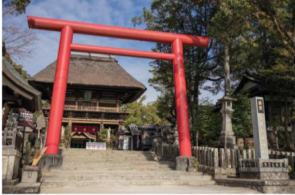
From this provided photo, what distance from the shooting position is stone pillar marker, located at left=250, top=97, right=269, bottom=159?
733 centimetres

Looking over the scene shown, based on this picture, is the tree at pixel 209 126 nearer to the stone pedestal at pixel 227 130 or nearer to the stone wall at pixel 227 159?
the stone pedestal at pixel 227 130

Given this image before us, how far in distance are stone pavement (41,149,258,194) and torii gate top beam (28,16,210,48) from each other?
209 inches

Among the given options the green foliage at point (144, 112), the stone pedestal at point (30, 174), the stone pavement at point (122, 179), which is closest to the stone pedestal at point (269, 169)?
the stone pavement at point (122, 179)

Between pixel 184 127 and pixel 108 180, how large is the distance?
13.2 feet

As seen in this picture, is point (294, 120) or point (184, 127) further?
point (184, 127)

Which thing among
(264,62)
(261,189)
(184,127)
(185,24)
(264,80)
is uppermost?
(185,24)

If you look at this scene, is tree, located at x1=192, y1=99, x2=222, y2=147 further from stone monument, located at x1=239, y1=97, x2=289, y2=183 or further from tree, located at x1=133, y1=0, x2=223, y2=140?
stone monument, located at x1=239, y1=97, x2=289, y2=183

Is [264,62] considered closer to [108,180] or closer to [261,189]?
[261,189]

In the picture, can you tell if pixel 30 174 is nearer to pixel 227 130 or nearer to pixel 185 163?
pixel 185 163

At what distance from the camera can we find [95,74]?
20.3 m

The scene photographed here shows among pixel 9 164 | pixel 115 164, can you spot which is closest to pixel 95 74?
pixel 115 164

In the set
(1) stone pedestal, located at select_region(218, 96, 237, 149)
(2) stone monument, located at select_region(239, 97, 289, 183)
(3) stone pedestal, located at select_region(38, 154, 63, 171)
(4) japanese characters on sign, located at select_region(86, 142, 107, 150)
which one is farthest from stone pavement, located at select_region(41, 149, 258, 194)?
(4) japanese characters on sign, located at select_region(86, 142, 107, 150)

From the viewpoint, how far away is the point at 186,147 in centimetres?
1026

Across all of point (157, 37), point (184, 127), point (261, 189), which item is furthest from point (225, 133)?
point (157, 37)
